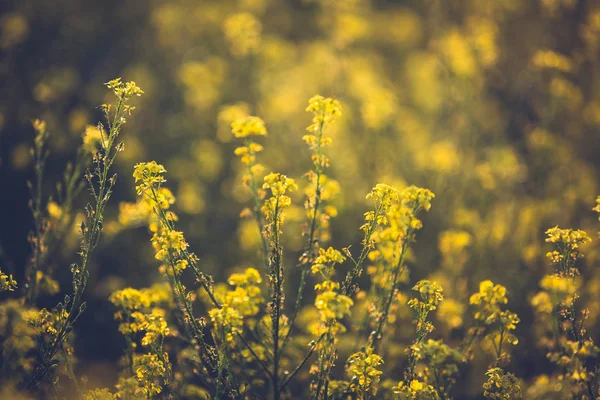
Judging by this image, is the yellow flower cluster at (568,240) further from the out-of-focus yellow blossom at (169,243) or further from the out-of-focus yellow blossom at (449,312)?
the out-of-focus yellow blossom at (169,243)

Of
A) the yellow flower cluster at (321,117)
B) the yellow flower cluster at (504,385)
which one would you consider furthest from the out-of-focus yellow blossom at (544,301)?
the yellow flower cluster at (321,117)

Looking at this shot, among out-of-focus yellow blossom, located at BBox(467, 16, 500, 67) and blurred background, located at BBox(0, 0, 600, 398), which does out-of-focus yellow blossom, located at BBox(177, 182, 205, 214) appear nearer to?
blurred background, located at BBox(0, 0, 600, 398)

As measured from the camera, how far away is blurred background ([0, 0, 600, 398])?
6.25m

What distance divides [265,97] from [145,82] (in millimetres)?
2288

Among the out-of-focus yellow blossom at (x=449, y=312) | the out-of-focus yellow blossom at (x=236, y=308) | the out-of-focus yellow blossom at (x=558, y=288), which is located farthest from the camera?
the out-of-focus yellow blossom at (x=449, y=312)

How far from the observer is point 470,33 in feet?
27.6

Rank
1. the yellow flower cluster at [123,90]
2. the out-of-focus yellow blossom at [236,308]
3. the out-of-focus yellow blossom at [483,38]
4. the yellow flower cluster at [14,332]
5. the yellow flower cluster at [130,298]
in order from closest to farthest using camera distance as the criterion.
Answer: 1. the yellow flower cluster at [14,332]
2. the out-of-focus yellow blossom at [236,308]
3. the yellow flower cluster at [123,90]
4. the yellow flower cluster at [130,298]
5. the out-of-focus yellow blossom at [483,38]

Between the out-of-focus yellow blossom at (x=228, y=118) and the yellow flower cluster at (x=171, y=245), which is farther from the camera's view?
the out-of-focus yellow blossom at (x=228, y=118)

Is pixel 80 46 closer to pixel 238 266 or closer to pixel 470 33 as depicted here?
pixel 238 266

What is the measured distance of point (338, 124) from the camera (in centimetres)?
767

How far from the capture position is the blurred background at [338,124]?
625 centimetres

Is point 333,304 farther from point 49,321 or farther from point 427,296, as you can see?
point 49,321

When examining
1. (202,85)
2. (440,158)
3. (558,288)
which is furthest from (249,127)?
(202,85)

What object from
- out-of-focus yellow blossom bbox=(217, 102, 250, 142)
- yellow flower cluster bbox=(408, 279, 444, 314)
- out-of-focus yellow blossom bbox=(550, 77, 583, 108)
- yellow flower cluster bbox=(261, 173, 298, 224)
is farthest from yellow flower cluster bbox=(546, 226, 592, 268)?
out-of-focus yellow blossom bbox=(550, 77, 583, 108)
